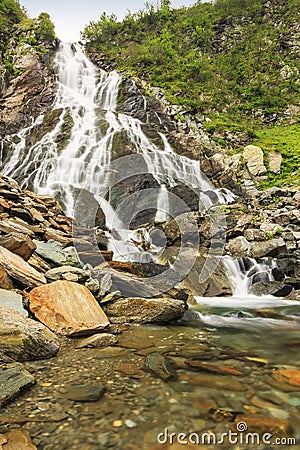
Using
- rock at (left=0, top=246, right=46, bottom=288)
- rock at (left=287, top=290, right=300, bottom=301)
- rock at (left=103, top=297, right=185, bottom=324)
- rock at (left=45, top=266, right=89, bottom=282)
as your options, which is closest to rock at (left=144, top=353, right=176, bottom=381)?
rock at (left=103, top=297, right=185, bottom=324)

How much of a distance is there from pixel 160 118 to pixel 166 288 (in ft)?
77.0

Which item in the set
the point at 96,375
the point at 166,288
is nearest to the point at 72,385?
the point at 96,375

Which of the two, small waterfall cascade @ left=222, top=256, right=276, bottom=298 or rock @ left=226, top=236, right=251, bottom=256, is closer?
small waterfall cascade @ left=222, top=256, right=276, bottom=298

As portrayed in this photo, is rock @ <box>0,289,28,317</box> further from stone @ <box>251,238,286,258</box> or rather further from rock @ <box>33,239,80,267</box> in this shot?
stone @ <box>251,238,286,258</box>

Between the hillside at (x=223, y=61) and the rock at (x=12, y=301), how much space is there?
2138cm

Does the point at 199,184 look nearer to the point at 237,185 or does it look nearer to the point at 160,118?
the point at 237,185

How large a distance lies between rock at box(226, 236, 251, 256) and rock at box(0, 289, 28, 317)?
378 inches

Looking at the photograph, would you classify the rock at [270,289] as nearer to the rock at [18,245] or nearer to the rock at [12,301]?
the rock at [18,245]

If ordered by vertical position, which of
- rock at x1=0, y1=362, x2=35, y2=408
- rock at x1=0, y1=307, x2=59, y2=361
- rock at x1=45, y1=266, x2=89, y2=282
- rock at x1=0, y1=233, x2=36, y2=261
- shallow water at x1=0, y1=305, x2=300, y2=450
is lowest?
shallow water at x1=0, y1=305, x2=300, y2=450

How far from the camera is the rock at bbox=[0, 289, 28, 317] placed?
423 cm

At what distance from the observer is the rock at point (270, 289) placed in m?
9.11

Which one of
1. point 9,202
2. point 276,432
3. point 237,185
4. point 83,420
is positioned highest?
point 237,185

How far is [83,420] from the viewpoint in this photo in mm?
2502

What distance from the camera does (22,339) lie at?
3469 mm
